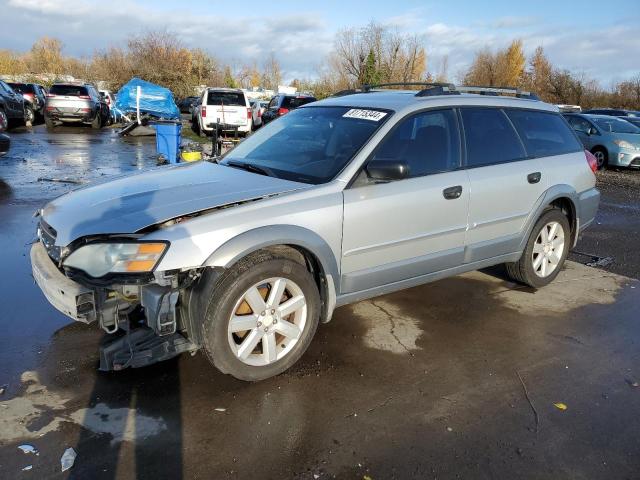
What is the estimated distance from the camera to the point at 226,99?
715 inches

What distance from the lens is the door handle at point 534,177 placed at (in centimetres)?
462

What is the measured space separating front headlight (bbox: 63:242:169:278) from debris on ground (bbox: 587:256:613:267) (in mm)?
5120

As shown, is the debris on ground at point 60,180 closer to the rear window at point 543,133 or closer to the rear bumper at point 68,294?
the rear bumper at point 68,294

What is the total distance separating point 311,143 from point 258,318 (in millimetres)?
1543

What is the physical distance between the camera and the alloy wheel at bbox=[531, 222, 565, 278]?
197 inches

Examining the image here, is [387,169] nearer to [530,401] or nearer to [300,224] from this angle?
[300,224]

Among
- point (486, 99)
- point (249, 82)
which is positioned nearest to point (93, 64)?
point (249, 82)

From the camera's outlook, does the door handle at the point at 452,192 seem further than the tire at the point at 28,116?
No

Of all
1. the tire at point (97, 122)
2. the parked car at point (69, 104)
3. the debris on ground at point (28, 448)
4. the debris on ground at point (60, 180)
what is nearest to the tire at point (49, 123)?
the parked car at point (69, 104)

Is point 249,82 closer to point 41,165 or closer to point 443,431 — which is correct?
point 41,165

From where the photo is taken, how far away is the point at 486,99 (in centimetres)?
464

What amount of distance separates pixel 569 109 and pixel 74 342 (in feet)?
61.4

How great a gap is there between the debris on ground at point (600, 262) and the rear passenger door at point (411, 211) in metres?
2.69

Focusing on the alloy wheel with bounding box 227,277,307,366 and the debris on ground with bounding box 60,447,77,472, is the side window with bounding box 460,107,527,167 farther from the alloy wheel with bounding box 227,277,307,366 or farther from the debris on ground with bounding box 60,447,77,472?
the debris on ground with bounding box 60,447,77,472
